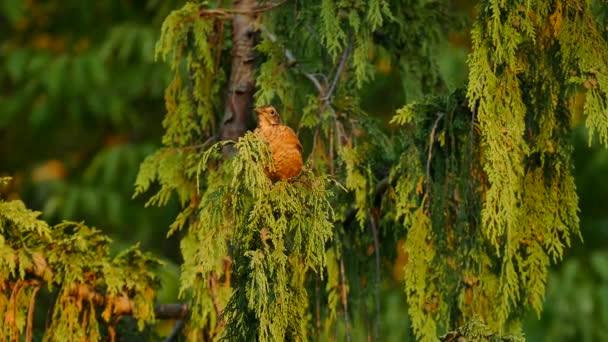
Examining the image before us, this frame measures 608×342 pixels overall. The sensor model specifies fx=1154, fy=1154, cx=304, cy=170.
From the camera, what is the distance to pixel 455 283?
306 cm

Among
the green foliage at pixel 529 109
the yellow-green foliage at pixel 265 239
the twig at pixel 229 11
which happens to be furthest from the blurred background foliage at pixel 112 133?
the yellow-green foliage at pixel 265 239

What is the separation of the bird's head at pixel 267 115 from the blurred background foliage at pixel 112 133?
4.22m

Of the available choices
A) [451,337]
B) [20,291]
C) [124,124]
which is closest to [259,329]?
[451,337]

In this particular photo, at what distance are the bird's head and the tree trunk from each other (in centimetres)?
36

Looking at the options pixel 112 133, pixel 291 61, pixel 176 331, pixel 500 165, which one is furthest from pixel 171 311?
pixel 112 133

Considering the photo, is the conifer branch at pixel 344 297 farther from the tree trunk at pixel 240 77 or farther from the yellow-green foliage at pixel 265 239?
the tree trunk at pixel 240 77

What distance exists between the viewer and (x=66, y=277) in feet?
10.3

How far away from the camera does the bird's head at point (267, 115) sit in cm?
311

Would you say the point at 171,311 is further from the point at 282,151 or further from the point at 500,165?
the point at 500,165

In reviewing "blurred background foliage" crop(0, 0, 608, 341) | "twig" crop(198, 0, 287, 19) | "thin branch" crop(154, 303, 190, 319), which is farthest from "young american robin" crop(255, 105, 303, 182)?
"blurred background foliage" crop(0, 0, 608, 341)

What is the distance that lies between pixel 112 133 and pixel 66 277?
7145mm

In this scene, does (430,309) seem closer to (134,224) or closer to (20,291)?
(20,291)

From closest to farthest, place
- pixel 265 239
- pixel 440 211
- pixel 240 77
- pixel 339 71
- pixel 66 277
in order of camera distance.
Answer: pixel 265 239, pixel 440 211, pixel 66 277, pixel 339 71, pixel 240 77

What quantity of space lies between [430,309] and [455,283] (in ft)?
0.34
